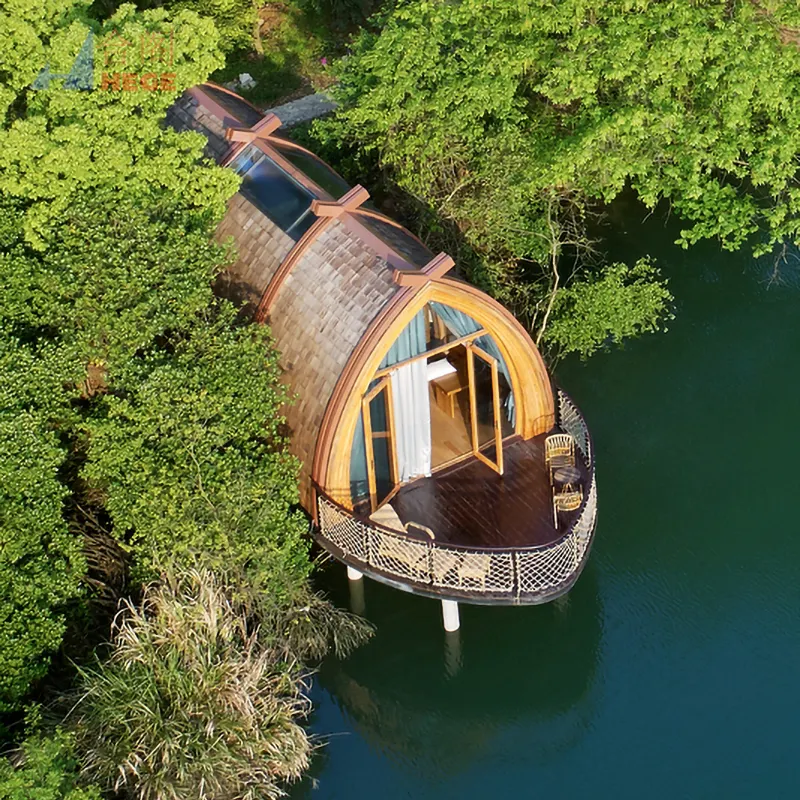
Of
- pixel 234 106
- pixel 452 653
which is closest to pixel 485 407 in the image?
pixel 452 653

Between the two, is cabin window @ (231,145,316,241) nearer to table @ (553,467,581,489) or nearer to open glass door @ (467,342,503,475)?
open glass door @ (467,342,503,475)

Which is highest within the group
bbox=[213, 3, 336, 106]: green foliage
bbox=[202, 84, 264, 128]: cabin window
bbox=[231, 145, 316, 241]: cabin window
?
bbox=[213, 3, 336, 106]: green foliage

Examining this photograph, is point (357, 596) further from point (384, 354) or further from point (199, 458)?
point (384, 354)

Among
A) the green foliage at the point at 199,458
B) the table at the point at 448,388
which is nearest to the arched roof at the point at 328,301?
the green foliage at the point at 199,458

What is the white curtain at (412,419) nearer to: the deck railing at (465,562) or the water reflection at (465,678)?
the deck railing at (465,562)

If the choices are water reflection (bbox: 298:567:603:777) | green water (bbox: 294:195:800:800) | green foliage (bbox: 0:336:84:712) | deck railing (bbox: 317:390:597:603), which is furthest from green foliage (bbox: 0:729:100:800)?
deck railing (bbox: 317:390:597:603)

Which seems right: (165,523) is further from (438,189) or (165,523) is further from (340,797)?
(438,189)

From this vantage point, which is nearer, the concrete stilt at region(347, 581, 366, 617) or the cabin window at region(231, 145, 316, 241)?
the cabin window at region(231, 145, 316, 241)
